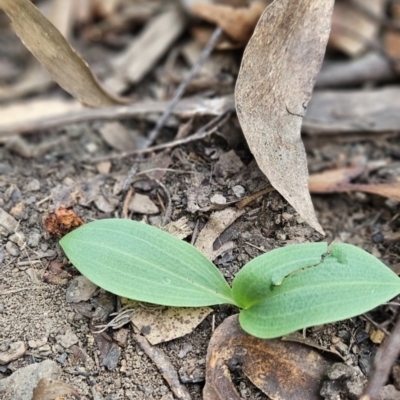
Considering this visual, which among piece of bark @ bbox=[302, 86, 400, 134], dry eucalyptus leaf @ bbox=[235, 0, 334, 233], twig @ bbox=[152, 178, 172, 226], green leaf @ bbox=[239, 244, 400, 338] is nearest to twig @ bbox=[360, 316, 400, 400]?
green leaf @ bbox=[239, 244, 400, 338]

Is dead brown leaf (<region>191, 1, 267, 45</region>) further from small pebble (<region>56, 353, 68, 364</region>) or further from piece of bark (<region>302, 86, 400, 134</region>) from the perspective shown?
small pebble (<region>56, 353, 68, 364</region>)

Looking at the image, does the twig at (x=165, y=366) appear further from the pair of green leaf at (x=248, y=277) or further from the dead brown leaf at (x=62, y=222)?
the dead brown leaf at (x=62, y=222)

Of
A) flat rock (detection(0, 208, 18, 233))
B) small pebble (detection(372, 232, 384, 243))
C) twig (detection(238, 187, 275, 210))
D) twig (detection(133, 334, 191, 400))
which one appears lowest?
twig (detection(133, 334, 191, 400))

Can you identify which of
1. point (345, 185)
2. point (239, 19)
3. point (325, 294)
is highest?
point (239, 19)

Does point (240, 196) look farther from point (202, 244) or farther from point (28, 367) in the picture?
point (28, 367)

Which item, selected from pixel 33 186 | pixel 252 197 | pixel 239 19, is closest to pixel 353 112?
pixel 239 19

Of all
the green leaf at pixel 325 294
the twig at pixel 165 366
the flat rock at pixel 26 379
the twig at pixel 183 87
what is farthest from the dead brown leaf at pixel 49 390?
the twig at pixel 183 87

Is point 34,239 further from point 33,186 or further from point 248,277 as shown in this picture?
point 248,277
